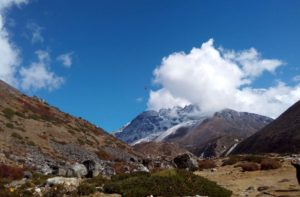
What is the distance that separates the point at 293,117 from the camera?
187 metres

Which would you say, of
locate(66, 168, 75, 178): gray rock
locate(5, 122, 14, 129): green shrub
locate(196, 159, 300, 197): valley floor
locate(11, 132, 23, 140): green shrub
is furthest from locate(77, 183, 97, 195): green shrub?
locate(5, 122, 14, 129): green shrub

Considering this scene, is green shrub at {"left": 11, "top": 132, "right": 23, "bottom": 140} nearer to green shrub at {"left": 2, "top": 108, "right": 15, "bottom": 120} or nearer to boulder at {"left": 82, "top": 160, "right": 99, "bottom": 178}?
green shrub at {"left": 2, "top": 108, "right": 15, "bottom": 120}

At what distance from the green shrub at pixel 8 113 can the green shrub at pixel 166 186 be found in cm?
5010

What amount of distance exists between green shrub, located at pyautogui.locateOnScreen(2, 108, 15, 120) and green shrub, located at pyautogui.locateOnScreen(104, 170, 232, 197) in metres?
50.1

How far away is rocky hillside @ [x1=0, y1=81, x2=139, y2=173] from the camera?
172ft

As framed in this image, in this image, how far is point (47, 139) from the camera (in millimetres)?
67375

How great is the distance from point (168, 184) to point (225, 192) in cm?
298

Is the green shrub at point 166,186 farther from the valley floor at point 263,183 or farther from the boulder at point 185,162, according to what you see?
the boulder at point 185,162

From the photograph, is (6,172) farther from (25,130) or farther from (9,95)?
(9,95)

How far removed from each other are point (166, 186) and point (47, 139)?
48.2 meters

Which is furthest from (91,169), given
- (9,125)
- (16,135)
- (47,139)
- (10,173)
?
(47,139)

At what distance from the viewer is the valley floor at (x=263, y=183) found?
2236cm

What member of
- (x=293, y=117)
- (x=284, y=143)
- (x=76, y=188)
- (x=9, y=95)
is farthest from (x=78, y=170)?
(x=293, y=117)

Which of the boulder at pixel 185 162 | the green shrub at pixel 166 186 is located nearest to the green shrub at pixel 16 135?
the boulder at pixel 185 162
